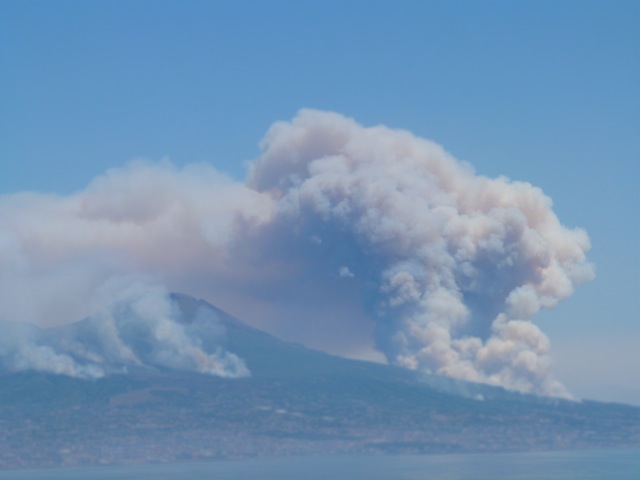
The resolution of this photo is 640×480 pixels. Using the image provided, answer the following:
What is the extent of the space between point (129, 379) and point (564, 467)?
254ft

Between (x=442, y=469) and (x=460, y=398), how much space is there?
42226mm

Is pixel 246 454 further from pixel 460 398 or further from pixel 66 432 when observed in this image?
pixel 460 398

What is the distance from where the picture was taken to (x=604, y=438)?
19450 centimetres

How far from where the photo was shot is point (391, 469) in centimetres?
14862

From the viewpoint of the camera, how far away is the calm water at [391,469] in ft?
443

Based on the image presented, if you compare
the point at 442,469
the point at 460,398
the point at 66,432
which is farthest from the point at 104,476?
the point at 460,398

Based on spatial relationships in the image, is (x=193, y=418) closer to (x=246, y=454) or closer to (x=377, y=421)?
(x=246, y=454)

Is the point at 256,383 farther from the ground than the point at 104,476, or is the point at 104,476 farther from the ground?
the point at 256,383

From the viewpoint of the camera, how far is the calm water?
135 meters

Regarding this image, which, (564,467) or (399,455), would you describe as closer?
(564,467)

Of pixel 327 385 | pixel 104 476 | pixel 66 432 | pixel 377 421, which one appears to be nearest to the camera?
pixel 104 476

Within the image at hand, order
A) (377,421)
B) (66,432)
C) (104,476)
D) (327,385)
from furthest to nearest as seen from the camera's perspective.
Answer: (327,385), (377,421), (66,432), (104,476)

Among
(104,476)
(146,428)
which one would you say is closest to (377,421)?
(146,428)

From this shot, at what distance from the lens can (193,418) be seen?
176 meters
